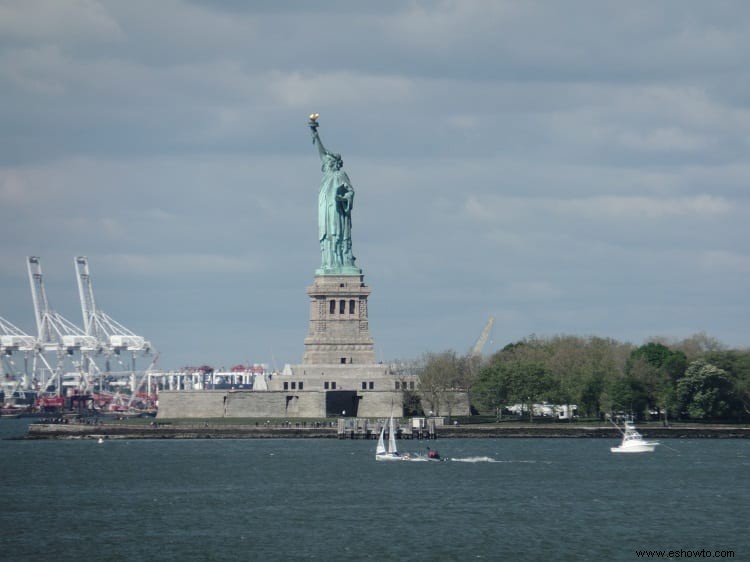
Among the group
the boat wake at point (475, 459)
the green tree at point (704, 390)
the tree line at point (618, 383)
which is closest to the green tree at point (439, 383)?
the tree line at point (618, 383)

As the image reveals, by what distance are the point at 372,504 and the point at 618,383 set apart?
64.3 metres

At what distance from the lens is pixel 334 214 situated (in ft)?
539

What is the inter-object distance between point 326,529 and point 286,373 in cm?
8485

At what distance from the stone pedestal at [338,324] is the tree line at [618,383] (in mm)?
7148

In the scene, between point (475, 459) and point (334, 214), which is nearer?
point (475, 459)

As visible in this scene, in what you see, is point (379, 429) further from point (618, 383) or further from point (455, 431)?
point (618, 383)

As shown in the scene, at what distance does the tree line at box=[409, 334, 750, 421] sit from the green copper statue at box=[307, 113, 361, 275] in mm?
13828

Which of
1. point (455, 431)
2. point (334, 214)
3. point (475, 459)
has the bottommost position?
point (475, 459)

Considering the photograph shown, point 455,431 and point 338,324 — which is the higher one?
point 338,324

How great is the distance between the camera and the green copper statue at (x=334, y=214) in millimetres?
164375

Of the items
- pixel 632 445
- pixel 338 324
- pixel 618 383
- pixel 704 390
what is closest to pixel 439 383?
pixel 338 324

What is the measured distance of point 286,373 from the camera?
162750 mm

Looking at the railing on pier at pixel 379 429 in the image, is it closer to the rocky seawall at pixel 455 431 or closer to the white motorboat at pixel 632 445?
the rocky seawall at pixel 455 431


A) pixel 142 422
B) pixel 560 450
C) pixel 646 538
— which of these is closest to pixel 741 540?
pixel 646 538
